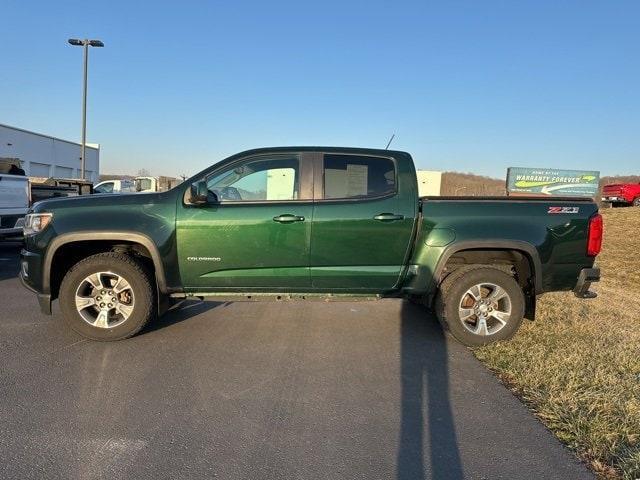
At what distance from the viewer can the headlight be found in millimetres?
4453

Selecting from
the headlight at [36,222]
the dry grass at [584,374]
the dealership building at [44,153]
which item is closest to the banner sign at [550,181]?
the dry grass at [584,374]

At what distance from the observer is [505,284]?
4.61 metres

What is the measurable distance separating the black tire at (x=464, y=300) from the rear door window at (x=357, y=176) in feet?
3.92

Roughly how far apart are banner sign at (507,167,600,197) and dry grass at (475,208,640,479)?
17853 millimetres

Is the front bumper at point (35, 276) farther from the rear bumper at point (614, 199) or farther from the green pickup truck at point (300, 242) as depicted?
the rear bumper at point (614, 199)

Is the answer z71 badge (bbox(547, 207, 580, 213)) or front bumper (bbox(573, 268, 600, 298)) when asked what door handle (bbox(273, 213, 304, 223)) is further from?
front bumper (bbox(573, 268, 600, 298))

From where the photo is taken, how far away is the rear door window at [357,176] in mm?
4637

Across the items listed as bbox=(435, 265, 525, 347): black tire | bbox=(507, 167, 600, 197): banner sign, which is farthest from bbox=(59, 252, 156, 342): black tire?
bbox=(507, 167, 600, 197): banner sign

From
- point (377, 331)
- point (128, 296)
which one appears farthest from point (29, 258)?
point (377, 331)

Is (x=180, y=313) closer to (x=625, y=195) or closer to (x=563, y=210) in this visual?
(x=563, y=210)

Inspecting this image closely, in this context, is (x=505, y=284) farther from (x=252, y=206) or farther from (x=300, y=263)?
(x=252, y=206)

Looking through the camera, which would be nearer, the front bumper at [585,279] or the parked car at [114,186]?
the front bumper at [585,279]

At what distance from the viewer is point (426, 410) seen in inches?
129

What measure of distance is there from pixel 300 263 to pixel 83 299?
86.1 inches
